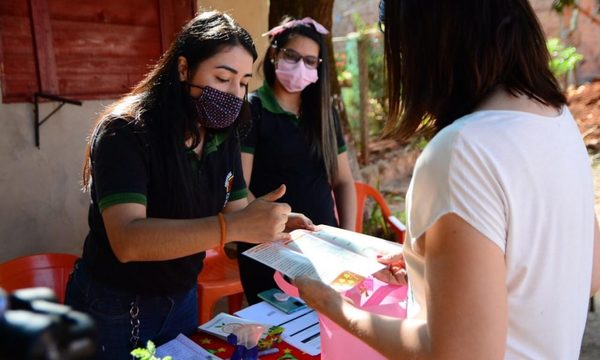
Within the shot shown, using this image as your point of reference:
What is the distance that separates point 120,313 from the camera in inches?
62.7

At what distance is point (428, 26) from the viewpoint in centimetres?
89

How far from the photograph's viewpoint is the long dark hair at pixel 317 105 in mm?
2467

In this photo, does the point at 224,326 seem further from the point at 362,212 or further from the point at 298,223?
the point at 362,212

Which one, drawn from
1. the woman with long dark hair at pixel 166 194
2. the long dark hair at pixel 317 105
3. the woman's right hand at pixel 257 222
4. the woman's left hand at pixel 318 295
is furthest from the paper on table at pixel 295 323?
the long dark hair at pixel 317 105

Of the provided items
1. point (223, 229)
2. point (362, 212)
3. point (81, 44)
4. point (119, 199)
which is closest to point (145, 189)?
point (119, 199)

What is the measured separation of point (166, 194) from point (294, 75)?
3.64ft

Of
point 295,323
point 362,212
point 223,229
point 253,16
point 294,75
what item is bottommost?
point 362,212

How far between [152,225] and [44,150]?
7.12ft

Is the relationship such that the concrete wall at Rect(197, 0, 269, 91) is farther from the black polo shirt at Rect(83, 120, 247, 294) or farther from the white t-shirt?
the white t-shirt

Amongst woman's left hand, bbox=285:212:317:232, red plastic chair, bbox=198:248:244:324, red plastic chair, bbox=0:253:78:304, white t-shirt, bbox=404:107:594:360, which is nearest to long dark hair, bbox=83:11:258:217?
woman's left hand, bbox=285:212:317:232

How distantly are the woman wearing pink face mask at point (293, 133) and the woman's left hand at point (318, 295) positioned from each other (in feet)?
4.06

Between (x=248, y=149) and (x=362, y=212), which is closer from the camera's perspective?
(x=248, y=149)

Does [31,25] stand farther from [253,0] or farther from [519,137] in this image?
[519,137]

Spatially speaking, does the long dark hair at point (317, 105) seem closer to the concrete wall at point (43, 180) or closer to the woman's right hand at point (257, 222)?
the woman's right hand at point (257, 222)
